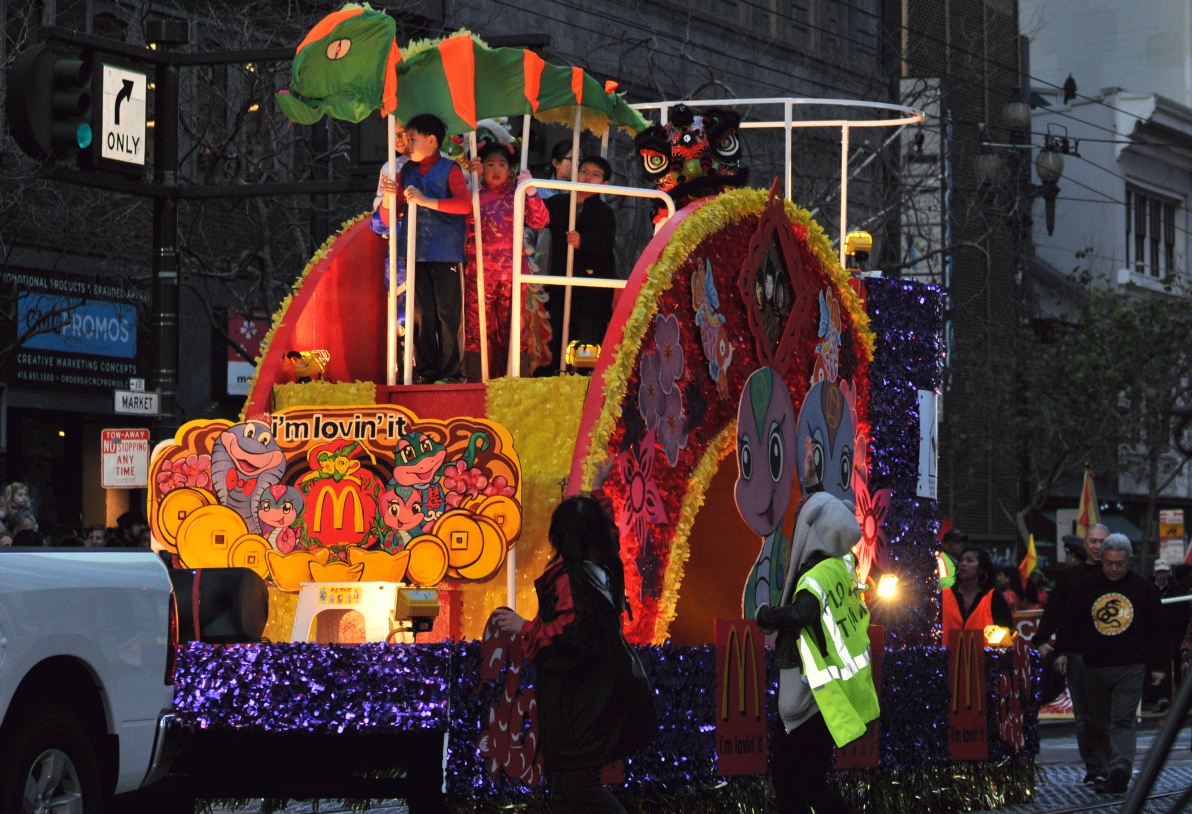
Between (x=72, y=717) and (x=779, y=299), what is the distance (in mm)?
4822

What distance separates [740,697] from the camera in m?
9.96

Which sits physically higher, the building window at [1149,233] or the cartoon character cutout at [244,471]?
the building window at [1149,233]

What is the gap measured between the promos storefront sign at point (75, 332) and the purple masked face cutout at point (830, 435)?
13814 millimetres

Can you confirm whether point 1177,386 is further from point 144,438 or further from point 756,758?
point 756,758

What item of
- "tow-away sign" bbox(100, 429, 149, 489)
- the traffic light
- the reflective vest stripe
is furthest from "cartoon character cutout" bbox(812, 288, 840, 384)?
"tow-away sign" bbox(100, 429, 149, 489)

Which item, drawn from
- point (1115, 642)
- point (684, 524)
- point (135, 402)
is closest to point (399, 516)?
point (684, 524)

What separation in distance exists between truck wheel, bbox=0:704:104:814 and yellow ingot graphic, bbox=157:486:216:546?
226cm

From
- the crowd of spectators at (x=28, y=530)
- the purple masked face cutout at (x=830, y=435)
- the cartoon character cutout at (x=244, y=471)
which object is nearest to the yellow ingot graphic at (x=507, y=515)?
the cartoon character cutout at (x=244, y=471)

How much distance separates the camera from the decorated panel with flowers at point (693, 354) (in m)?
9.45

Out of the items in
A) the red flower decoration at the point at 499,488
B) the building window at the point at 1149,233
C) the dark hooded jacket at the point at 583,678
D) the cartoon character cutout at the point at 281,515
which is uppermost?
the building window at the point at 1149,233

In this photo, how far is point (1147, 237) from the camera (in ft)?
155

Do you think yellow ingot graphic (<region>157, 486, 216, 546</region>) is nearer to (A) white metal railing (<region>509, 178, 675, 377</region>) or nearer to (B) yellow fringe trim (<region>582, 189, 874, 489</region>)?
(A) white metal railing (<region>509, 178, 675, 377</region>)

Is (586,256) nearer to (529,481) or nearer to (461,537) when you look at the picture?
(529,481)

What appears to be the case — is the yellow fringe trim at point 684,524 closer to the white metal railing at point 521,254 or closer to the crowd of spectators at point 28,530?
the white metal railing at point 521,254
